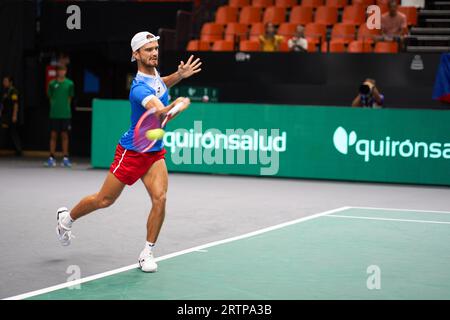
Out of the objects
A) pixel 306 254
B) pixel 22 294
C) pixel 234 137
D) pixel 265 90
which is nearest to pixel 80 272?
pixel 22 294

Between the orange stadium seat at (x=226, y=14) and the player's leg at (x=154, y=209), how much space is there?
14766mm

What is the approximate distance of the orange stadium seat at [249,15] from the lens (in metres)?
22.6

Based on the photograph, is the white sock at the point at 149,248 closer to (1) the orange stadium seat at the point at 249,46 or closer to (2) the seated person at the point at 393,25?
(2) the seated person at the point at 393,25

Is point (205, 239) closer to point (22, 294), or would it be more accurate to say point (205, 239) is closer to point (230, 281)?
point (230, 281)

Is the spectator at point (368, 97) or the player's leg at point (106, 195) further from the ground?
the spectator at point (368, 97)

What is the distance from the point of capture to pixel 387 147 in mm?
16625

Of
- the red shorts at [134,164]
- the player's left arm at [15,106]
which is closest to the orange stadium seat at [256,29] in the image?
the player's left arm at [15,106]

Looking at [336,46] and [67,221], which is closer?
[67,221]

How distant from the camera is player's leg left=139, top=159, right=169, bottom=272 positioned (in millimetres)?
8078

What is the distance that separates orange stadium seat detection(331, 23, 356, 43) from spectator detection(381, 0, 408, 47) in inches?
40.3

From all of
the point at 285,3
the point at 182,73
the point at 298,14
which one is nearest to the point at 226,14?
the point at 285,3

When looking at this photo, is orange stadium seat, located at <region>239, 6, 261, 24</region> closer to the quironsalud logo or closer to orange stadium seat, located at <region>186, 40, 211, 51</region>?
orange stadium seat, located at <region>186, 40, 211, 51</region>

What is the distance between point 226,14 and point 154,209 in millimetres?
15130

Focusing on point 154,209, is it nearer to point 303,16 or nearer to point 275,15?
point 303,16
